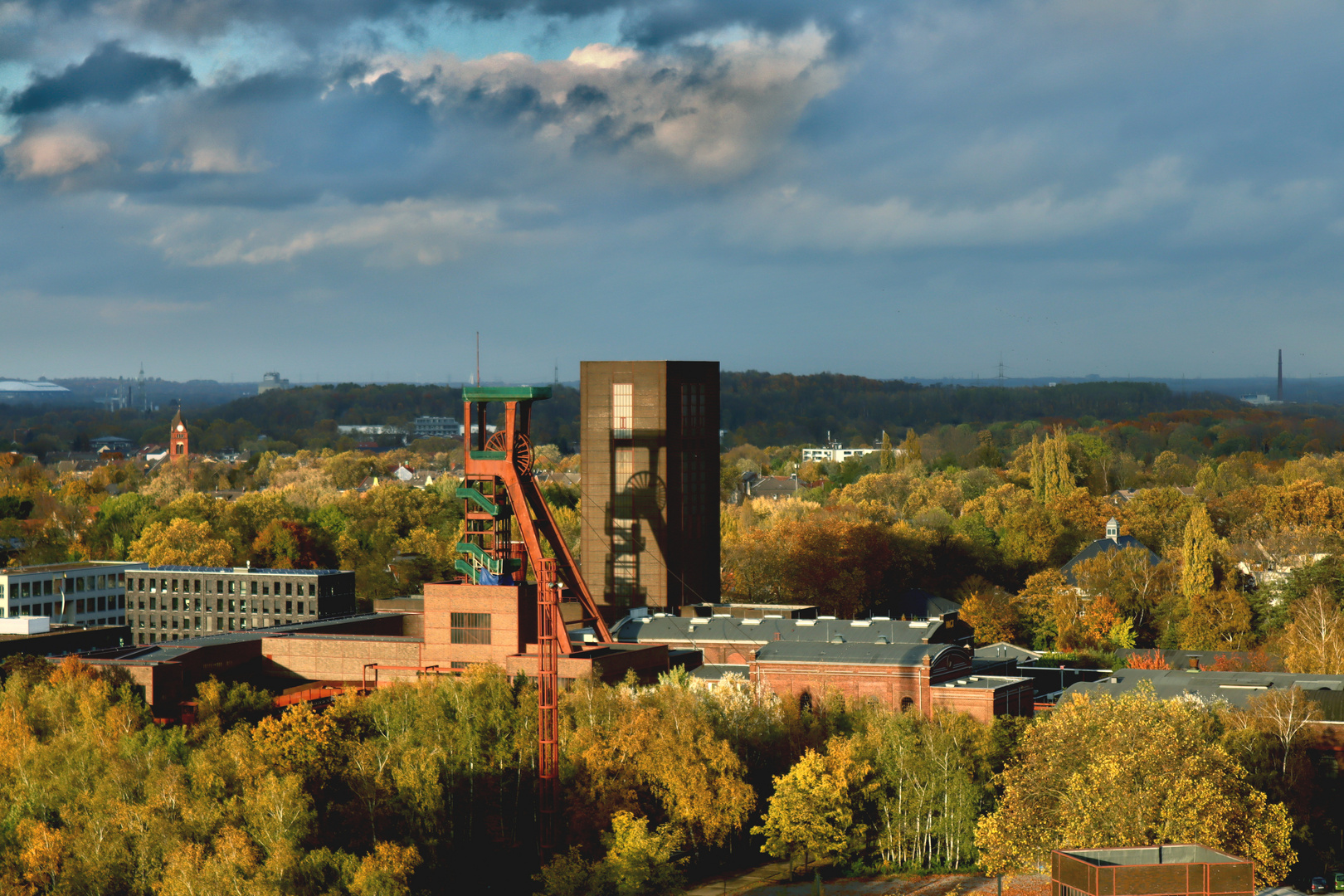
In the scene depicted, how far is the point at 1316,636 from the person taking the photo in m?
99.6

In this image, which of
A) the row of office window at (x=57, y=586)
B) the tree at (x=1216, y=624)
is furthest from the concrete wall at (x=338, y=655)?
the tree at (x=1216, y=624)

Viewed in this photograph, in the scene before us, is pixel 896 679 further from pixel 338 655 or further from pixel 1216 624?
pixel 1216 624

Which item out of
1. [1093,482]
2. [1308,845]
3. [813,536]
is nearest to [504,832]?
[1308,845]

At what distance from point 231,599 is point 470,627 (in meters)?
33.3

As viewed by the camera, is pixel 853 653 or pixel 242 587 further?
pixel 242 587

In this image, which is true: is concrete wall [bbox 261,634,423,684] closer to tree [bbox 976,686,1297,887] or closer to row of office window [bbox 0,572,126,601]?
row of office window [bbox 0,572,126,601]

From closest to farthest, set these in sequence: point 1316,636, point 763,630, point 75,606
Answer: point 763,630 < point 1316,636 < point 75,606

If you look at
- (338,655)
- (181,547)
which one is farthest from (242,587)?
(181,547)

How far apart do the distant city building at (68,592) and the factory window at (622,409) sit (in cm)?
4332

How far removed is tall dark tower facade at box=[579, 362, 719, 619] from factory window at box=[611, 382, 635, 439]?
0.06 metres

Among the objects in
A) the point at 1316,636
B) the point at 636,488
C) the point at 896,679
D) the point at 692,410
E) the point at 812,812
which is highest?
the point at 692,410

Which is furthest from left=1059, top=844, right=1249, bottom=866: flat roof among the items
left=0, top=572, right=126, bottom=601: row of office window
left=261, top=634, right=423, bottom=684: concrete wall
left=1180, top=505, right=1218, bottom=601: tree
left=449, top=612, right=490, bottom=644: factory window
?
left=0, top=572, right=126, bottom=601: row of office window

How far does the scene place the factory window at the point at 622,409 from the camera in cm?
10331

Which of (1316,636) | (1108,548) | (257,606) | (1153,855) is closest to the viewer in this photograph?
(1153,855)
